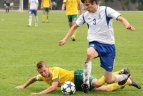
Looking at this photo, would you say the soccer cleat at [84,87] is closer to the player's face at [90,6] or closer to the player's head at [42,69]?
the player's head at [42,69]

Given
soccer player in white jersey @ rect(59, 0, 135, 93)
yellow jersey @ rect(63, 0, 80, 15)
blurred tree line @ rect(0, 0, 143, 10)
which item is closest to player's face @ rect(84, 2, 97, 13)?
soccer player in white jersey @ rect(59, 0, 135, 93)

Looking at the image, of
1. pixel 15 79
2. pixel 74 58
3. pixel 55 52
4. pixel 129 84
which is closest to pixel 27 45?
pixel 55 52

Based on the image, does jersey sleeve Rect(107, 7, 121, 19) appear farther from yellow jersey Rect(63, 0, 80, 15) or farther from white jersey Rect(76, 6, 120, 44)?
yellow jersey Rect(63, 0, 80, 15)

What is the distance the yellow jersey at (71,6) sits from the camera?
19969 mm

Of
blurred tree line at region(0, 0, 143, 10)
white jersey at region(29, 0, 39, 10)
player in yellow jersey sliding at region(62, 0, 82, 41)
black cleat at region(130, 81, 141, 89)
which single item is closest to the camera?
black cleat at region(130, 81, 141, 89)

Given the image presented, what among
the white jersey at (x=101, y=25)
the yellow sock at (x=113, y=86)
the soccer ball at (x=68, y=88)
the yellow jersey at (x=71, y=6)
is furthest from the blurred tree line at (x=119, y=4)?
the soccer ball at (x=68, y=88)

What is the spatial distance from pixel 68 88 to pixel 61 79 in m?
0.38

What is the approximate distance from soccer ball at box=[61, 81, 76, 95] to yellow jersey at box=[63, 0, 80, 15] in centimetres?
1125

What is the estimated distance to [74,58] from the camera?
46.3 feet

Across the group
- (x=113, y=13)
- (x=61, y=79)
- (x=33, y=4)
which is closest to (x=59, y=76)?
(x=61, y=79)

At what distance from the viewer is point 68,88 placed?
870cm

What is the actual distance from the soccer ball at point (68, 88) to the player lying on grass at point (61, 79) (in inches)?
5.5

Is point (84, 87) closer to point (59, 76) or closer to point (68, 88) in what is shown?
point (68, 88)

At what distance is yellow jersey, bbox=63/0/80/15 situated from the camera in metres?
20.0
